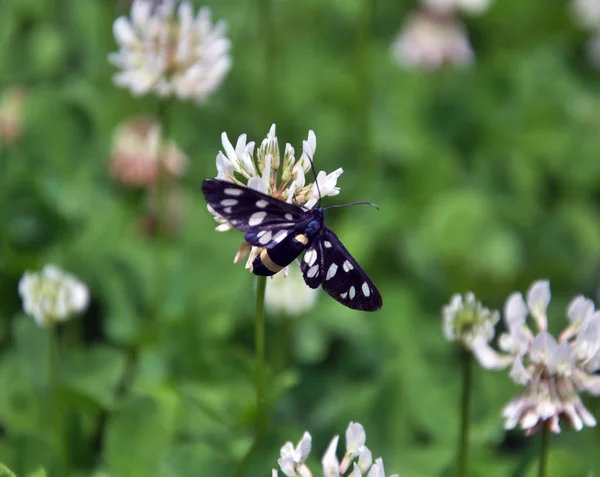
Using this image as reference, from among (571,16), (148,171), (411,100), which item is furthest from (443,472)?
(571,16)

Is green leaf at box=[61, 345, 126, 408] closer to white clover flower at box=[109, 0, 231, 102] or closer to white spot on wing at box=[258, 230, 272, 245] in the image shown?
white clover flower at box=[109, 0, 231, 102]

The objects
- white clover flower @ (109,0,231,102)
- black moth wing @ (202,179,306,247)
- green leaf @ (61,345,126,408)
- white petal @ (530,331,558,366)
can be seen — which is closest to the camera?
black moth wing @ (202,179,306,247)

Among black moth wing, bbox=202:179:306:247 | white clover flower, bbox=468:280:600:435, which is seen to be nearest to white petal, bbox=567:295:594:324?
white clover flower, bbox=468:280:600:435

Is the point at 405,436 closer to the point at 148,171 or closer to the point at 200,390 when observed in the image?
the point at 200,390

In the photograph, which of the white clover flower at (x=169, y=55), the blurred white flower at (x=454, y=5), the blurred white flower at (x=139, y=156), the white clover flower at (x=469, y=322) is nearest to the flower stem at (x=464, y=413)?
the white clover flower at (x=469, y=322)

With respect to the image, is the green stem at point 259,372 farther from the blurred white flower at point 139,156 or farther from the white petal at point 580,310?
the blurred white flower at point 139,156
